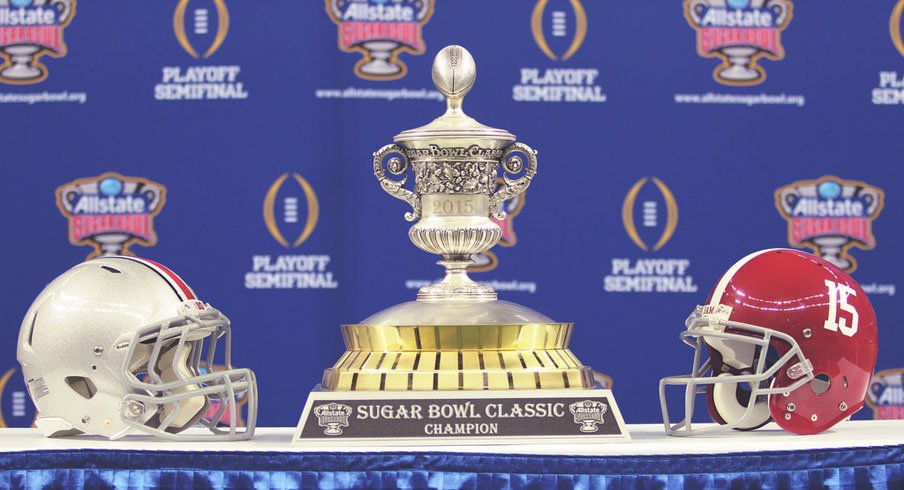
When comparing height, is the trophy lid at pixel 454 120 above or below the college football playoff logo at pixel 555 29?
below

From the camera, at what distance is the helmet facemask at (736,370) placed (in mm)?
2402

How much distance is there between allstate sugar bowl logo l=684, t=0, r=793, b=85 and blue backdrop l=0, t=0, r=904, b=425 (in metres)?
0.01

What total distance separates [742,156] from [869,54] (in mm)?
566

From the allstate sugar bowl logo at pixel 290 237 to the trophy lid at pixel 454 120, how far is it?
1.52 metres

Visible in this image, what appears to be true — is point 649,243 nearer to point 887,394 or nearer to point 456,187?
point 887,394

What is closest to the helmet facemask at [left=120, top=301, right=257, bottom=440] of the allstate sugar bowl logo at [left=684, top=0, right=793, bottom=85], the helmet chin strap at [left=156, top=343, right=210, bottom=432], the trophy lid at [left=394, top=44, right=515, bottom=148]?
the helmet chin strap at [left=156, top=343, right=210, bottom=432]

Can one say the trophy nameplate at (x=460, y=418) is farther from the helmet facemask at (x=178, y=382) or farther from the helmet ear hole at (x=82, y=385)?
the helmet ear hole at (x=82, y=385)

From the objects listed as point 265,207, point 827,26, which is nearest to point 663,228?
point 827,26

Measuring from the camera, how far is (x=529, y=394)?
7.50 feet

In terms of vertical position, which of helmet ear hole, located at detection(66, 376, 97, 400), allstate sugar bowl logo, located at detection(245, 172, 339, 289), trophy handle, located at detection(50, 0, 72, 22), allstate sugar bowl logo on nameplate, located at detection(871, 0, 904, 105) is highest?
trophy handle, located at detection(50, 0, 72, 22)

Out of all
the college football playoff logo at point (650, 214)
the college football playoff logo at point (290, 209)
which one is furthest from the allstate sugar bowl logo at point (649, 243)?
the college football playoff logo at point (290, 209)

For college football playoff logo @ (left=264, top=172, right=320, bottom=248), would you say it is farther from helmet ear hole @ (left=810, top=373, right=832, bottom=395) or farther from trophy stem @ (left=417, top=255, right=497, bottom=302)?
helmet ear hole @ (left=810, top=373, right=832, bottom=395)

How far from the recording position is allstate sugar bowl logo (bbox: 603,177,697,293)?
4.14 meters

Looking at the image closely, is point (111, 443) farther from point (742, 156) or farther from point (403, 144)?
point (742, 156)
